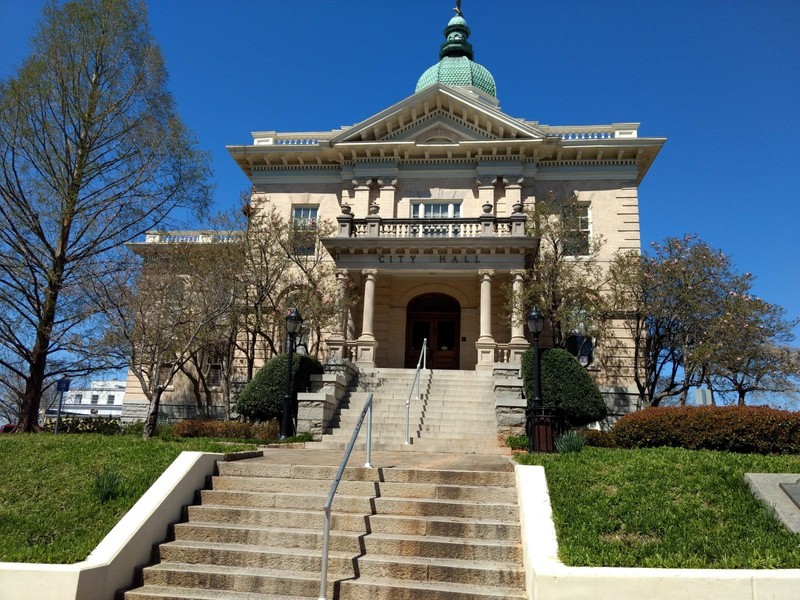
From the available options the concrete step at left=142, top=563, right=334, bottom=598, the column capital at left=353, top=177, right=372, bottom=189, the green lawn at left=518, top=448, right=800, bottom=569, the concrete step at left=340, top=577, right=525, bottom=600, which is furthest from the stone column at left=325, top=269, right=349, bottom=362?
the concrete step at left=340, top=577, right=525, bottom=600

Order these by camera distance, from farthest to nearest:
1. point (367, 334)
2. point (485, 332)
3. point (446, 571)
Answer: point (367, 334) → point (485, 332) → point (446, 571)

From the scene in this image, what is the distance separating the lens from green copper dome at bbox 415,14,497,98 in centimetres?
3284

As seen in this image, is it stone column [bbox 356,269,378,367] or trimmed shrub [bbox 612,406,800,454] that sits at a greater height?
stone column [bbox 356,269,378,367]

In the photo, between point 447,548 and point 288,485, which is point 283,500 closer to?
point 288,485

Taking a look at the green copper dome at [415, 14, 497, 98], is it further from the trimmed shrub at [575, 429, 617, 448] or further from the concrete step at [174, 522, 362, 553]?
the concrete step at [174, 522, 362, 553]

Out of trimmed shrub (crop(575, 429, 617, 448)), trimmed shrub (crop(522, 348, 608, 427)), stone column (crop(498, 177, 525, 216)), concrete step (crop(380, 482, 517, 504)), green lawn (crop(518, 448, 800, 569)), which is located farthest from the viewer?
stone column (crop(498, 177, 525, 216))

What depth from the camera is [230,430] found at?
15.4m

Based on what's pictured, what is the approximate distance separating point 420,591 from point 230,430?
34.5 feet

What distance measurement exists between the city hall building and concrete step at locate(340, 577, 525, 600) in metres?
15.9

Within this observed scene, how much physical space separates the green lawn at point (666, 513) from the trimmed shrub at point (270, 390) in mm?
8780

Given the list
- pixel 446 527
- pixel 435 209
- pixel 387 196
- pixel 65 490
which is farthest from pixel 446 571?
pixel 387 196

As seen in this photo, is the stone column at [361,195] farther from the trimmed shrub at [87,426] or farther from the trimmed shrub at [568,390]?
the trimmed shrub at [87,426]

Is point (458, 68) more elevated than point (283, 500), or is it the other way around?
point (458, 68)

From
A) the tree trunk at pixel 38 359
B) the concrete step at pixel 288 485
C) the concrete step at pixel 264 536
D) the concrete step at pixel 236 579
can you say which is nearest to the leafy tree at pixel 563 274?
the concrete step at pixel 288 485
